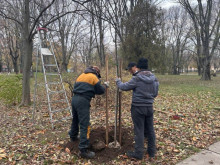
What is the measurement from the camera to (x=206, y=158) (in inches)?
133

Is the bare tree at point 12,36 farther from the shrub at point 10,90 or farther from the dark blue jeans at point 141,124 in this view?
the dark blue jeans at point 141,124

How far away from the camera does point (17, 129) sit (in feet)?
16.0

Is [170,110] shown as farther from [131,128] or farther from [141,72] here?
[141,72]

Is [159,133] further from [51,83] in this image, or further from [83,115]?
[51,83]

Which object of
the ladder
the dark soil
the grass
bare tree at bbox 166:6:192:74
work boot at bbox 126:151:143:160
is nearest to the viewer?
work boot at bbox 126:151:143:160

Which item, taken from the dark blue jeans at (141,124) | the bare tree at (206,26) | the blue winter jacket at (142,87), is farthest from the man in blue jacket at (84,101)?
the bare tree at (206,26)

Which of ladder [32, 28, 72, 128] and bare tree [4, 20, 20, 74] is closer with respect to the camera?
ladder [32, 28, 72, 128]

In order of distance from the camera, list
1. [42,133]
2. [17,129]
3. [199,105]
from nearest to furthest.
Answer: [42,133] → [17,129] → [199,105]

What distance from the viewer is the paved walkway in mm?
3215

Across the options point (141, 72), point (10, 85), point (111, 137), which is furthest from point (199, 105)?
point (10, 85)

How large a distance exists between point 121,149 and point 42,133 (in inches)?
86.9

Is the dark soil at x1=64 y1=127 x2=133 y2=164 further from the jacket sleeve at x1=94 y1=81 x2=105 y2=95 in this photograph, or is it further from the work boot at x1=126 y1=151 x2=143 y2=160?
the jacket sleeve at x1=94 y1=81 x2=105 y2=95

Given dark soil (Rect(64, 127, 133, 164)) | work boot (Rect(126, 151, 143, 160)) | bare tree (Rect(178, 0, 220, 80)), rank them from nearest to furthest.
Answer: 1. work boot (Rect(126, 151, 143, 160))
2. dark soil (Rect(64, 127, 133, 164))
3. bare tree (Rect(178, 0, 220, 80))

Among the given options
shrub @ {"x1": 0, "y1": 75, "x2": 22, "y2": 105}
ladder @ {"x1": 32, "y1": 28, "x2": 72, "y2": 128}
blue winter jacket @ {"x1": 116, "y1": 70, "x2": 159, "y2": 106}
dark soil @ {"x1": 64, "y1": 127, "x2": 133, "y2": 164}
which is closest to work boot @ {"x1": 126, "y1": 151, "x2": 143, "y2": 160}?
dark soil @ {"x1": 64, "y1": 127, "x2": 133, "y2": 164}
